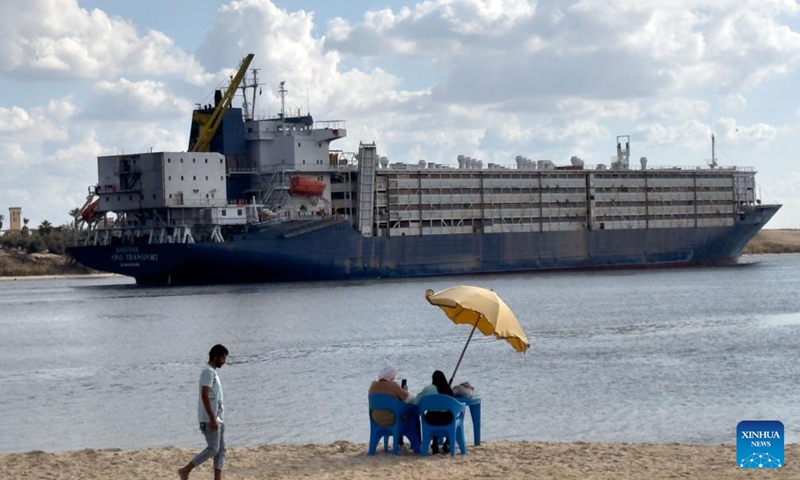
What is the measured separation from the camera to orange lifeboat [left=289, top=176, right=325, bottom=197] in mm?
76562

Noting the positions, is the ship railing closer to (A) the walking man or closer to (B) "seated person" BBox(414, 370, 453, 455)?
(B) "seated person" BBox(414, 370, 453, 455)

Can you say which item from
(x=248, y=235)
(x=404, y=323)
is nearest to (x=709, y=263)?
(x=248, y=235)

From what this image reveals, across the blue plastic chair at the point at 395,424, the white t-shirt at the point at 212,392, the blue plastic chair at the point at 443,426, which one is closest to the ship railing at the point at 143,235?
the blue plastic chair at the point at 395,424

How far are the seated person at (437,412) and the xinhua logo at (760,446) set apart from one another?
3.56 metres

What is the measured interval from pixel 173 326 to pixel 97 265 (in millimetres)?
28563

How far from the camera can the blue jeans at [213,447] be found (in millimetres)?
15038

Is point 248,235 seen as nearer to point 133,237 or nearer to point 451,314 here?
point 133,237

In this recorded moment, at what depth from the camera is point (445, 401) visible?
16984 millimetres

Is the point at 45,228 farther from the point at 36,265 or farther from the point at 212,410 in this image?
the point at 212,410

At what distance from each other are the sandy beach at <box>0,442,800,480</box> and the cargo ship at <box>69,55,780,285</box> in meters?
51.4

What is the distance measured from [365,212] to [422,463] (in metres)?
63.4

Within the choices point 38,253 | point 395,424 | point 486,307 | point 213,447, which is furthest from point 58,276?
point 213,447

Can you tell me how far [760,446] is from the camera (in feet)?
51.5

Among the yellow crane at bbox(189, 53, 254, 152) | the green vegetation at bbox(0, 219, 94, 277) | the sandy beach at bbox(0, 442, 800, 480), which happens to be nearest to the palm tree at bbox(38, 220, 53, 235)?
the green vegetation at bbox(0, 219, 94, 277)
